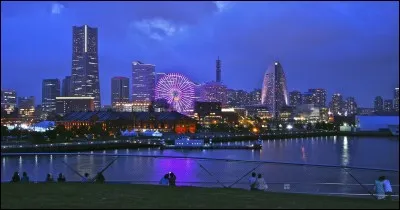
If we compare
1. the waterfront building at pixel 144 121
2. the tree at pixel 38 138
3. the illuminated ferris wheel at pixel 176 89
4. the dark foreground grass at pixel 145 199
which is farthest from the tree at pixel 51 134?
the dark foreground grass at pixel 145 199

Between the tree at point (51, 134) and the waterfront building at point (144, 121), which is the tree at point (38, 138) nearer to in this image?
the tree at point (51, 134)

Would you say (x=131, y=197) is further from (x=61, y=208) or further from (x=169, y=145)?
(x=169, y=145)

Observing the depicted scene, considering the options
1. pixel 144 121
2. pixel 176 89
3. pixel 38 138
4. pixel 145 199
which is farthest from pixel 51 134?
pixel 145 199

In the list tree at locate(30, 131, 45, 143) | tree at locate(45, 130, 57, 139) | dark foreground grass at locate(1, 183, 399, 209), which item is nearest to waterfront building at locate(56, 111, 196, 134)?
tree at locate(45, 130, 57, 139)

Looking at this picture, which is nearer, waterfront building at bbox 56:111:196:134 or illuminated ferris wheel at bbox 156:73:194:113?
illuminated ferris wheel at bbox 156:73:194:113

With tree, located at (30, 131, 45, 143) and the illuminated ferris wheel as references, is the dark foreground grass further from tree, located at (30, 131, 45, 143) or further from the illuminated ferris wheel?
the illuminated ferris wheel

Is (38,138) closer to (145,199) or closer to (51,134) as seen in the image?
(51,134)
